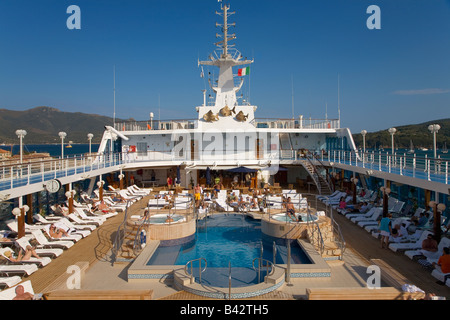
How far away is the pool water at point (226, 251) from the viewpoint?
741 centimetres

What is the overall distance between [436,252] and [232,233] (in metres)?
5.92

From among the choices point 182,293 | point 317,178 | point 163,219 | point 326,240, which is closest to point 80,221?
point 163,219

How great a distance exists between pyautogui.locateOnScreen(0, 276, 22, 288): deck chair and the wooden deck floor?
0.35m

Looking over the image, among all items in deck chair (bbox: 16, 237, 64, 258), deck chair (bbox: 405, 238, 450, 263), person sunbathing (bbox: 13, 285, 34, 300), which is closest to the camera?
person sunbathing (bbox: 13, 285, 34, 300)

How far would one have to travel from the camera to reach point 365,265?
7.78m

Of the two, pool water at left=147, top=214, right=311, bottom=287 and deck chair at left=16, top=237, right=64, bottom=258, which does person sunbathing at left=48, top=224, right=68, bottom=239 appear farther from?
pool water at left=147, top=214, right=311, bottom=287

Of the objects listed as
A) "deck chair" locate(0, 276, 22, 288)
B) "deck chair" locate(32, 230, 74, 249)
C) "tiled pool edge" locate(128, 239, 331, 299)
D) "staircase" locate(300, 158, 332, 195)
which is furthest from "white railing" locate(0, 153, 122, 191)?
"staircase" locate(300, 158, 332, 195)

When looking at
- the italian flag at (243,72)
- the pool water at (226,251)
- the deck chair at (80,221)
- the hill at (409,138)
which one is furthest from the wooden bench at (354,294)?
the hill at (409,138)

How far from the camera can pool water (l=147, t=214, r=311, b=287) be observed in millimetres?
7406

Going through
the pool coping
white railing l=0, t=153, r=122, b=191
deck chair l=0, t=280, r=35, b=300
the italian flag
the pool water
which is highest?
the italian flag

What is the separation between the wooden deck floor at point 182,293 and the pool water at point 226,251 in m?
1.22

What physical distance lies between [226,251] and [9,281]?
204 inches

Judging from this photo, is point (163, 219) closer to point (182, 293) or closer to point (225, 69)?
point (182, 293)
